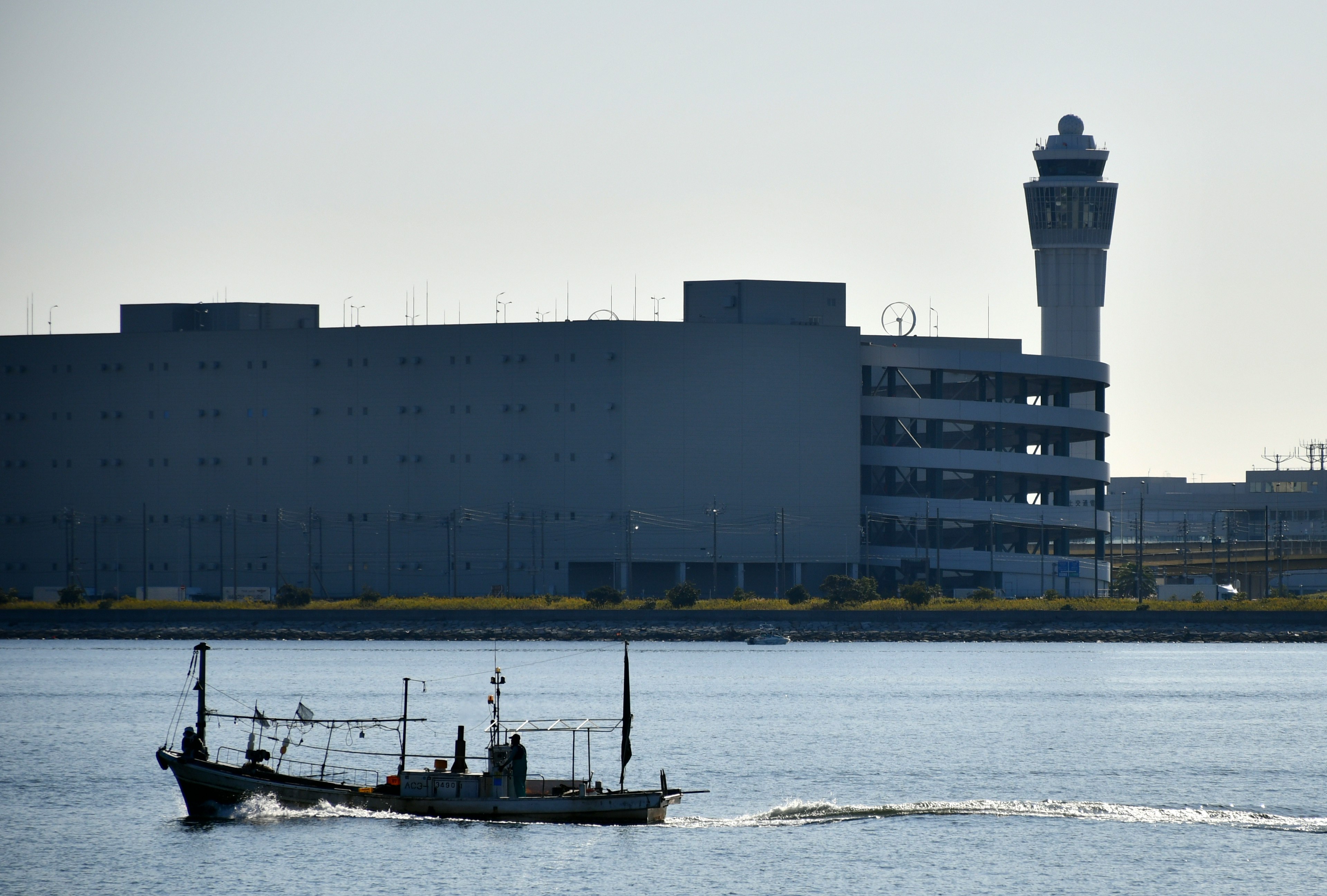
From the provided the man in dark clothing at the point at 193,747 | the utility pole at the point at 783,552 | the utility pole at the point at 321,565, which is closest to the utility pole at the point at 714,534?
the utility pole at the point at 783,552

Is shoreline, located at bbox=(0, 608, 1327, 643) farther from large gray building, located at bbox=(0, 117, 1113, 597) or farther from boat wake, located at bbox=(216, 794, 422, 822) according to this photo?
boat wake, located at bbox=(216, 794, 422, 822)

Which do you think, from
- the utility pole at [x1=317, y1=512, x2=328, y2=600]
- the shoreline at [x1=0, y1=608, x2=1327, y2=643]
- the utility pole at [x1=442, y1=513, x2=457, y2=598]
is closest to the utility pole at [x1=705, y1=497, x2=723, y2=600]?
the shoreline at [x1=0, y1=608, x2=1327, y2=643]

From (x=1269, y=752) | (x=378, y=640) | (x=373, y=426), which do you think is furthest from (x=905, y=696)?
(x=373, y=426)

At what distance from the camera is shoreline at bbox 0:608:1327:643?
154 meters

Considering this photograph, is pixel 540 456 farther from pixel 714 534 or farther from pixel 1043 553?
pixel 1043 553

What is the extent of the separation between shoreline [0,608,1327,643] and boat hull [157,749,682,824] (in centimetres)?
9148

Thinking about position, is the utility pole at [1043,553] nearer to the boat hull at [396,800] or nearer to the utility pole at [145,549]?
the utility pole at [145,549]

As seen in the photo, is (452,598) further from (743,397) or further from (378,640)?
(743,397)

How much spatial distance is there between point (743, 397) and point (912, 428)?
24.2 meters

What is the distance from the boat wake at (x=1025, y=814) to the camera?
59938mm

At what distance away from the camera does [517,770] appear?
57.2m

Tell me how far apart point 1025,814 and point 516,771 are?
1719 cm

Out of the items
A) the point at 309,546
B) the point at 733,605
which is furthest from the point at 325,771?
the point at 309,546

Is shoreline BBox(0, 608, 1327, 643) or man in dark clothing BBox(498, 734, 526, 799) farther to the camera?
shoreline BBox(0, 608, 1327, 643)
